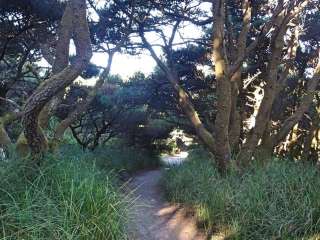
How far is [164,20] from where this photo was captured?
1005 cm

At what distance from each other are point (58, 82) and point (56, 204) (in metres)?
1.16

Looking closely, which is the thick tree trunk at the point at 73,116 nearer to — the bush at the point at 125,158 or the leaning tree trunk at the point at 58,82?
the leaning tree trunk at the point at 58,82

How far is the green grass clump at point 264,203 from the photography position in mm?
4934

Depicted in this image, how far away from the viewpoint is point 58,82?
4.34m

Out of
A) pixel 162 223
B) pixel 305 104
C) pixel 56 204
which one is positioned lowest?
pixel 162 223

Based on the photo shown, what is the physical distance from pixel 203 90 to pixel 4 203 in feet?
33.1

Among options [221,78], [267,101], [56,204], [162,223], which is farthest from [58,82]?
[267,101]

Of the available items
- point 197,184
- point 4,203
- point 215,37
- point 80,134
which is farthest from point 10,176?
point 80,134

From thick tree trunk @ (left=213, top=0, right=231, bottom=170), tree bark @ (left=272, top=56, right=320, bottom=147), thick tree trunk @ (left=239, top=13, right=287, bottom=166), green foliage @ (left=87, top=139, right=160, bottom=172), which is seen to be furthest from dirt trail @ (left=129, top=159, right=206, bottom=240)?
green foliage @ (left=87, top=139, right=160, bottom=172)

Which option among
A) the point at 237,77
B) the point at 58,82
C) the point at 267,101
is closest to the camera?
the point at 58,82

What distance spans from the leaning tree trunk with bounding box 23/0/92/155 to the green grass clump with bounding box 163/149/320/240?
8.41 ft

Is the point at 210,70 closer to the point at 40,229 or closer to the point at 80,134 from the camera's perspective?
the point at 80,134

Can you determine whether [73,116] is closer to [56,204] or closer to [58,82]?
[58,82]

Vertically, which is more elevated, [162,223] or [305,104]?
[305,104]
